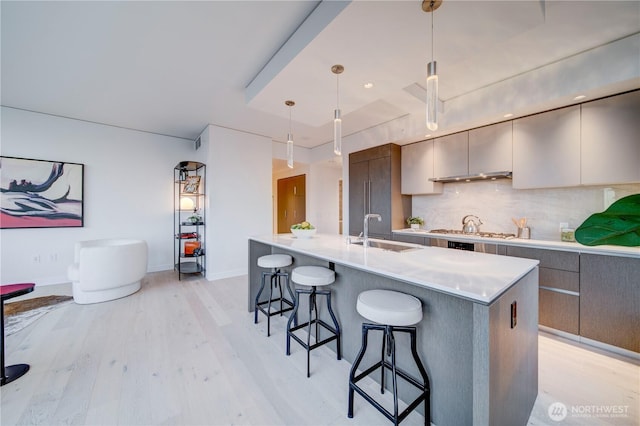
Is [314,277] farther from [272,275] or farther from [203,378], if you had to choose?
[203,378]

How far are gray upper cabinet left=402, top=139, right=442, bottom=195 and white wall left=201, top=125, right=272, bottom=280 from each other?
2571 millimetres

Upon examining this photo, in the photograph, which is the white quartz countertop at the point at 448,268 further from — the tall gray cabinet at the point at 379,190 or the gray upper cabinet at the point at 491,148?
the tall gray cabinet at the point at 379,190

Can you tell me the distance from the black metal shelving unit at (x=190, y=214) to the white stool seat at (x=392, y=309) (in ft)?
12.5

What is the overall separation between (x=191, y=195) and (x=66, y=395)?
11.9 feet

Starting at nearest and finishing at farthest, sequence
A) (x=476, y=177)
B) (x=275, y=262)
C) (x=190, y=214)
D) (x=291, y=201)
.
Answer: (x=275, y=262), (x=476, y=177), (x=190, y=214), (x=291, y=201)

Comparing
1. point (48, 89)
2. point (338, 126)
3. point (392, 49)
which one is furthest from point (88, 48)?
point (392, 49)

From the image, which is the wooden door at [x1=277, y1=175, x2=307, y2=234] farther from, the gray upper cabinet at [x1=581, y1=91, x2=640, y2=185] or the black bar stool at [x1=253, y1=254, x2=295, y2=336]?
the gray upper cabinet at [x1=581, y1=91, x2=640, y2=185]

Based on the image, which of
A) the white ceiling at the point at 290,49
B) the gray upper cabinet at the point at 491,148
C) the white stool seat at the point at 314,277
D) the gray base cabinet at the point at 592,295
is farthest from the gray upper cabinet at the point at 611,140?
the white stool seat at the point at 314,277

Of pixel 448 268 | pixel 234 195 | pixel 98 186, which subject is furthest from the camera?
pixel 234 195

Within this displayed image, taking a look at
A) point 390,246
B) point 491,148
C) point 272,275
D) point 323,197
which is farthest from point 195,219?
point 491,148

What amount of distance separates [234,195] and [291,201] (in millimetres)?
2232

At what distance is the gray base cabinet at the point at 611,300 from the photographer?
79.4 inches

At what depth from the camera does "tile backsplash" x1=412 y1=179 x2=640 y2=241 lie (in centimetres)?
261

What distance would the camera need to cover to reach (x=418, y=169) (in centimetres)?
384
